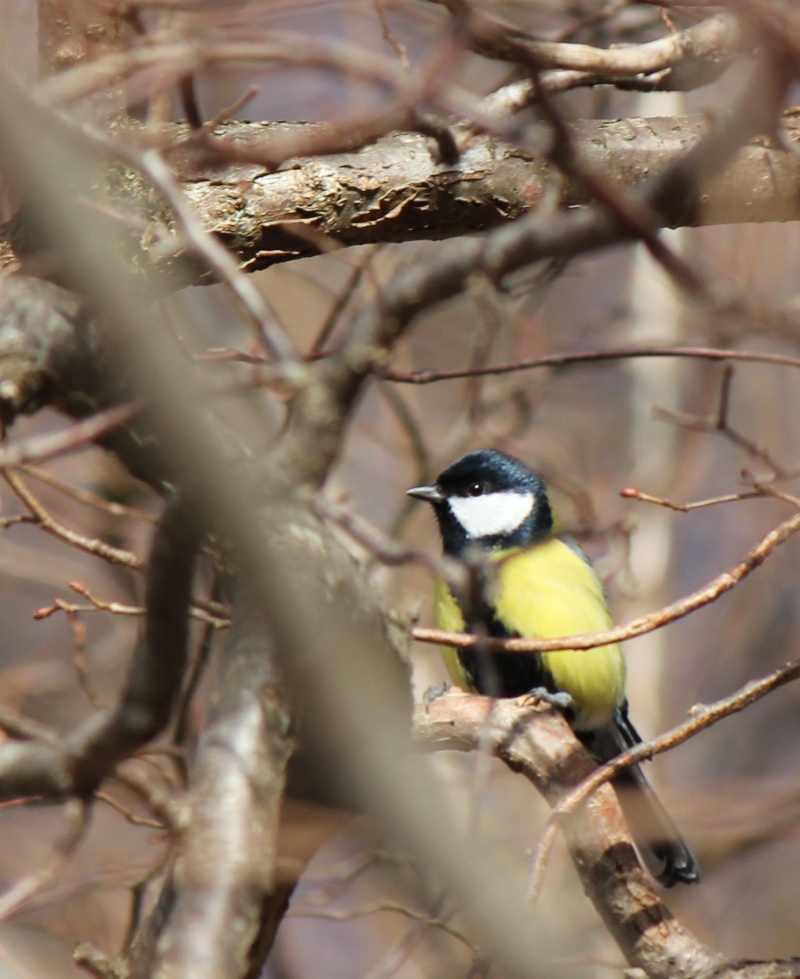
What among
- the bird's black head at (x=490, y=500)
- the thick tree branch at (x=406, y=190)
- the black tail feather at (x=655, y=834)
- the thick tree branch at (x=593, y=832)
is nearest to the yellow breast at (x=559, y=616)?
the bird's black head at (x=490, y=500)

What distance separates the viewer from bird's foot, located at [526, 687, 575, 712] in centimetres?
285

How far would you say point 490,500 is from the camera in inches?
159

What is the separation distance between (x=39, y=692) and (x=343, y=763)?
3734 mm

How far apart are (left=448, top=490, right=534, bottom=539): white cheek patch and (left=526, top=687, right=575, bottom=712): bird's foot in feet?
2.06

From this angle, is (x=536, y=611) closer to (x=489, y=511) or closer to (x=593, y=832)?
(x=489, y=511)

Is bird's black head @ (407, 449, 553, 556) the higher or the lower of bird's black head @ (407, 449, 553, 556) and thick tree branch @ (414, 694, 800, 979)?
the lower

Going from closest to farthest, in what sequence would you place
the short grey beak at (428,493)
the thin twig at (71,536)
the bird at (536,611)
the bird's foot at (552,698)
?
the thin twig at (71,536) < the bird's foot at (552,698) < the bird at (536,611) < the short grey beak at (428,493)

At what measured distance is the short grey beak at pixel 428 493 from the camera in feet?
13.1

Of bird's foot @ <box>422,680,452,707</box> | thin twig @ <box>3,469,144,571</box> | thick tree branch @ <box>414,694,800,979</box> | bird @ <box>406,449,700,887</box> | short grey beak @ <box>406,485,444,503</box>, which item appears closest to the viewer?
thick tree branch @ <box>414,694,800,979</box>

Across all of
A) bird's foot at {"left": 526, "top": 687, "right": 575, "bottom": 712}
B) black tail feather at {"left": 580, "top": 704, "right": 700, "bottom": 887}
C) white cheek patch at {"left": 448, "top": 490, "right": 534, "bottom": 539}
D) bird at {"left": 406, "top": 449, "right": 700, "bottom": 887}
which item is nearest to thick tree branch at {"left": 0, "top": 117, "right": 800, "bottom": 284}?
bird at {"left": 406, "top": 449, "right": 700, "bottom": 887}

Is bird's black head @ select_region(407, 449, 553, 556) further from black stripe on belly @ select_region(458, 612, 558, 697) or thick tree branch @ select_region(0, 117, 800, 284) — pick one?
thick tree branch @ select_region(0, 117, 800, 284)

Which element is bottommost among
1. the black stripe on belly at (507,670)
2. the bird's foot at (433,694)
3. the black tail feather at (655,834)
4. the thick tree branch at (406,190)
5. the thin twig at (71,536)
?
the black tail feather at (655,834)

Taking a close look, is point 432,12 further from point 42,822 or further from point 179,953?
point 42,822

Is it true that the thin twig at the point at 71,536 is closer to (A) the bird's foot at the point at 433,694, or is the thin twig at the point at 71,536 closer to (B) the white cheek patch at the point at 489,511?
(A) the bird's foot at the point at 433,694
